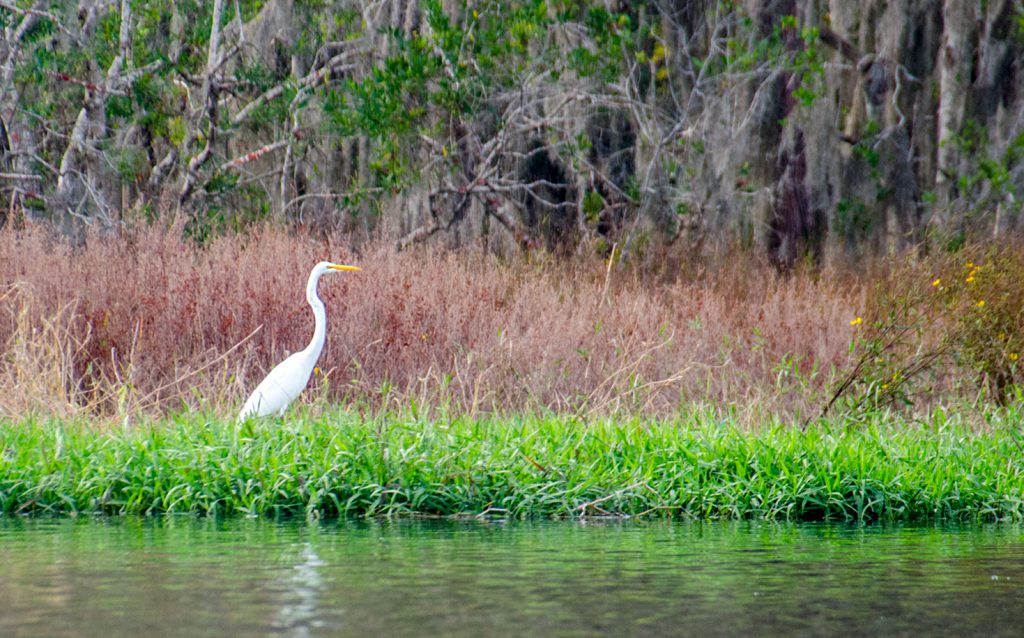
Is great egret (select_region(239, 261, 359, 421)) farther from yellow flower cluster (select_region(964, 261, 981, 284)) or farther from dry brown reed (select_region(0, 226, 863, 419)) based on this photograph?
yellow flower cluster (select_region(964, 261, 981, 284))

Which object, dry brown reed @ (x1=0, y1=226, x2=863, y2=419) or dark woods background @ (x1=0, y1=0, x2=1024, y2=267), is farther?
dark woods background @ (x1=0, y1=0, x2=1024, y2=267)

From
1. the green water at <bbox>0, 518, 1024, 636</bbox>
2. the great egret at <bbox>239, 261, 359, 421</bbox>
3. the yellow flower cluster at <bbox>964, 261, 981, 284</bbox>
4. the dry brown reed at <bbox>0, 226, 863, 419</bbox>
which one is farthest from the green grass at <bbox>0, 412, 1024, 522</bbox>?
the dry brown reed at <bbox>0, 226, 863, 419</bbox>

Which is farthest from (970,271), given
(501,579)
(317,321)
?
(501,579)

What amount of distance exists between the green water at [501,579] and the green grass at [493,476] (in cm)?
33

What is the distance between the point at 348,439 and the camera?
24.4 ft

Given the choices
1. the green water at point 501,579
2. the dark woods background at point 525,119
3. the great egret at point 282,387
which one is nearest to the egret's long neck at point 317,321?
the great egret at point 282,387

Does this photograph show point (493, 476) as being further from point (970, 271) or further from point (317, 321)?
point (970, 271)

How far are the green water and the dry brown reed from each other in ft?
12.0

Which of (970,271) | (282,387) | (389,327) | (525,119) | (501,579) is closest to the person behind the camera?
(501,579)

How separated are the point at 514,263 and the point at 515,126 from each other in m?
Answer: 2.95

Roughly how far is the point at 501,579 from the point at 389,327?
23.2ft

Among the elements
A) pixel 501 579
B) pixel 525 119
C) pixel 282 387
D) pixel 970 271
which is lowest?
pixel 501 579

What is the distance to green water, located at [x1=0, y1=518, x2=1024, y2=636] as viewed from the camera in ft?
13.9

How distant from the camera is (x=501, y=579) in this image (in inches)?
199
